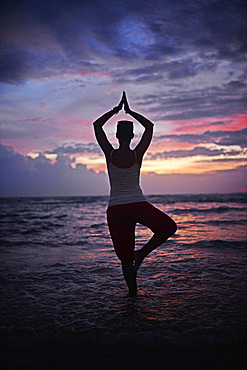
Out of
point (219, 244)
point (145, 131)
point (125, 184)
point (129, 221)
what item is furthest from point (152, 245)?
point (219, 244)

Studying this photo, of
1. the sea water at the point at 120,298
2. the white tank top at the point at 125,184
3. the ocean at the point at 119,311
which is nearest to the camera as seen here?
the ocean at the point at 119,311

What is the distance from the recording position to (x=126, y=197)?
3.50 metres

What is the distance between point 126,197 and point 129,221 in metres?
0.30

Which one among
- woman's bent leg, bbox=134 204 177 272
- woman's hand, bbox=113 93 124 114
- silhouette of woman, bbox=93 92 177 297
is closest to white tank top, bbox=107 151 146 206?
silhouette of woman, bbox=93 92 177 297

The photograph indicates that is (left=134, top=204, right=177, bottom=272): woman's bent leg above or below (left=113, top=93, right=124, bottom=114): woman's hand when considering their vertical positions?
below

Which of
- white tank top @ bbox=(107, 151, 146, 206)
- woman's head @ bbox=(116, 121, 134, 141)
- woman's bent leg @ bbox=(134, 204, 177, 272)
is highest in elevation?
woman's head @ bbox=(116, 121, 134, 141)

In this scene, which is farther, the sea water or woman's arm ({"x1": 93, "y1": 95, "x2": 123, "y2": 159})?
woman's arm ({"x1": 93, "y1": 95, "x2": 123, "y2": 159})

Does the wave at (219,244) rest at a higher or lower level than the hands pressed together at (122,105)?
lower

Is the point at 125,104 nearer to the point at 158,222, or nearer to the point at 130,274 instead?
the point at 158,222

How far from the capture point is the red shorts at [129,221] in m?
3.50

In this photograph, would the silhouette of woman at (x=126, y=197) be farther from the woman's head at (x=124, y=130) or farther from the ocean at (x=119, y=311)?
the ocean at (x=119, y=311)

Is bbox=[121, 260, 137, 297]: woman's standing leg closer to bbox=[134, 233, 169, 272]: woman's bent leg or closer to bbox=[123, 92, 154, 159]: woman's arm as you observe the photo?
bbox=[134, 233, 169, 272]: woman's bent leg

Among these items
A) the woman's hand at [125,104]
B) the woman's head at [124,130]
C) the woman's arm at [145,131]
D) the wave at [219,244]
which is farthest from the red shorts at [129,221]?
the wave at [219,244]

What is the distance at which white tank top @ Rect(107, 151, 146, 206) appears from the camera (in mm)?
3482
